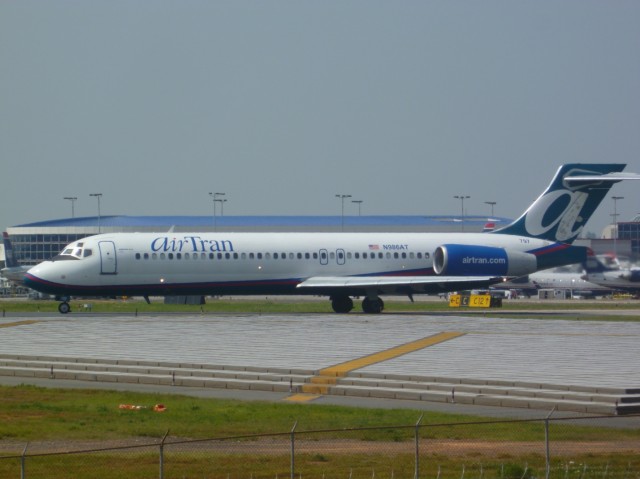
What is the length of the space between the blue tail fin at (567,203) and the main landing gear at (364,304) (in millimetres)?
9920

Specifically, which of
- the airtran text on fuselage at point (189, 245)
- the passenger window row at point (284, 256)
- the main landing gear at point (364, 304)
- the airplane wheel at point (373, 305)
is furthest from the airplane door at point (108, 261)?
the airplane wheel at point (373, 305)

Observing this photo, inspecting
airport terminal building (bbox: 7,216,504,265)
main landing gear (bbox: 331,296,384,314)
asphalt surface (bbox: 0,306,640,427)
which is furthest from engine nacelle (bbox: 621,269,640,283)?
airport terminal building (bbox: 7,216,504,265)

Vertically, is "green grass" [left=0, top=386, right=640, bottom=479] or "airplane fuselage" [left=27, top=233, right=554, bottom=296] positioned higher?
"airplane fuselage" [left=27, top=233, right=554, bottom=296]

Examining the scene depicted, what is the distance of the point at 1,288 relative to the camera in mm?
145125

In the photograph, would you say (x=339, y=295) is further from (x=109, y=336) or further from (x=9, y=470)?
(x=9, y=470)

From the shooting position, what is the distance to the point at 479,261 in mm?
65938

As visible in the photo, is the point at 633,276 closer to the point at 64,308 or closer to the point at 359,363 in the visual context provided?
the point at 64,308

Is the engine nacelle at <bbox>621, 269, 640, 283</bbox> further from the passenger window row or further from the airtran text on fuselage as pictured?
the airtran text on fuselage

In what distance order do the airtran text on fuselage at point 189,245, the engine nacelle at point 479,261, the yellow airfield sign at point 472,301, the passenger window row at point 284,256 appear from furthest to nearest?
the yellow airfield sign at point 472,301 → the engine nacelle at point 479,261 → the airtran text on fuselage at point 189,245 → the passenger window row at point 284,256

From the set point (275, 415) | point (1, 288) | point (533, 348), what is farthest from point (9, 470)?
point (1, 288)

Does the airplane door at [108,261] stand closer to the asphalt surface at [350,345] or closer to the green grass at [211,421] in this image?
the asphalt surface at [350,345]

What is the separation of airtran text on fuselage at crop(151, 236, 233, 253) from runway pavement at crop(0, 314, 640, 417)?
12.6 ft

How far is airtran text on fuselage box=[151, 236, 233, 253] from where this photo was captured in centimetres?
6206

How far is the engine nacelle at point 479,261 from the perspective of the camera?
65.7 metres
